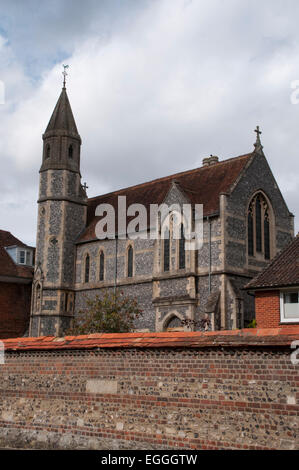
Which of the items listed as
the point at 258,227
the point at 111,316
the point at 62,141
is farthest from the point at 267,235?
the point at 62,141

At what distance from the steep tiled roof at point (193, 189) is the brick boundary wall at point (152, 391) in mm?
16878

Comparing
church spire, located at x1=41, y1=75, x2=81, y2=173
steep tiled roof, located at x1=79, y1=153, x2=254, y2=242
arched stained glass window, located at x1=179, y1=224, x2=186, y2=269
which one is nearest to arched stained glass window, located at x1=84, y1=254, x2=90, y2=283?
steep tiled roof, located at x1=79, y1=153, x2=254, y2=242

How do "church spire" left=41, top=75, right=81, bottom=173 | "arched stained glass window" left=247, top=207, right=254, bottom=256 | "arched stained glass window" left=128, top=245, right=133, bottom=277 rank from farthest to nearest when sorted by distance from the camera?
"church spire" left=41, top=75, right=81, bottom=173, "arched stained glass window" left=128, top=245, right=133, bottom=277, "arched stained glass window" left=247, top=207, right=254, bottom=256

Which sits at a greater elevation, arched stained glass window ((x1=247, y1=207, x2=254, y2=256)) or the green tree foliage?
arched stained glass window ((x1=247, y1=207, x2=254, y2=256))

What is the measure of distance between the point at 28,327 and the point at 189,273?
13126 mm

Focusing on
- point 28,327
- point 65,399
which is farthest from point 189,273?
point 65,399

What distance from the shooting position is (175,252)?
29766 mm

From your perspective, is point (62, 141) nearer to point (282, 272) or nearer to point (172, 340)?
point (282, 272)

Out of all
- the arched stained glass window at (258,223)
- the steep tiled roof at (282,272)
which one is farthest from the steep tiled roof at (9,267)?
the steep tiled roof at (282,272)

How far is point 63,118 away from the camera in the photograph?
37906 millimetres

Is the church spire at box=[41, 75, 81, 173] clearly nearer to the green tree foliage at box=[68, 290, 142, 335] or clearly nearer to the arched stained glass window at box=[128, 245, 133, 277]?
the arched stained glass window at box=[128, 245, 133, 277]

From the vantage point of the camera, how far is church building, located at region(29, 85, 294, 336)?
28203mm

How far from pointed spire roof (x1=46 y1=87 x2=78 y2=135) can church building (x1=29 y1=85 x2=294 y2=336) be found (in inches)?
3.1

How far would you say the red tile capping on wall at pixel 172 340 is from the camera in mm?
9859
